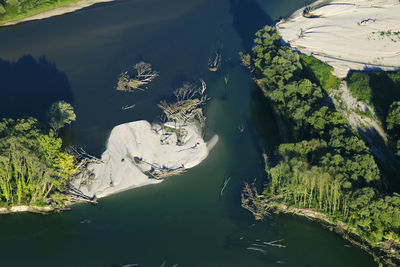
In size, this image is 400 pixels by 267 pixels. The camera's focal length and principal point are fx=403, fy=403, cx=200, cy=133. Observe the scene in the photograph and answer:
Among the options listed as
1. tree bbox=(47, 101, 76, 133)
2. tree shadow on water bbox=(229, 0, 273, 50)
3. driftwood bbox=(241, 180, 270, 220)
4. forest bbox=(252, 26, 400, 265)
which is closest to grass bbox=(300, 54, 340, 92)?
forest bbox=(252, 26, 400, 265)

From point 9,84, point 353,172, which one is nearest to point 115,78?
point 9,84

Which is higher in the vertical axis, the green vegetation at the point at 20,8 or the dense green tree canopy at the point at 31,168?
the green vegetation at the point at 20,8

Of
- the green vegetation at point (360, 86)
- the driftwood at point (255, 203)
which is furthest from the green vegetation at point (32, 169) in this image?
the green vegetation at point (360, 86)

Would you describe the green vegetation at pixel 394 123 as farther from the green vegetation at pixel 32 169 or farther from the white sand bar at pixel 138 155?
the green vegetation at pixel 32 169

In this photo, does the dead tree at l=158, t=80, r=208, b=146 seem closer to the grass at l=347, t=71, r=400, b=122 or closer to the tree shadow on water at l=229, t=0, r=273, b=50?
the tree shadow on water at l=229, t=0, r=273, b=50

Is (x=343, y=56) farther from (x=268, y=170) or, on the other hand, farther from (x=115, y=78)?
(x=115, y=78)

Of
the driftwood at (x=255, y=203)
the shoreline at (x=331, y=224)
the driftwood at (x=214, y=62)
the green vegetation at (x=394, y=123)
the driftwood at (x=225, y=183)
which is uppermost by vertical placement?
the driftwood at (x=214, y=62)
